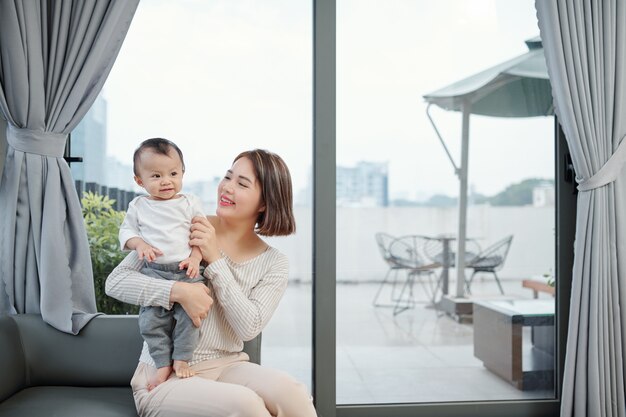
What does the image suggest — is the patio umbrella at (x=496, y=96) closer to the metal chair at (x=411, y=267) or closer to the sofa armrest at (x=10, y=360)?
the metal chair at (x=411, y=267)

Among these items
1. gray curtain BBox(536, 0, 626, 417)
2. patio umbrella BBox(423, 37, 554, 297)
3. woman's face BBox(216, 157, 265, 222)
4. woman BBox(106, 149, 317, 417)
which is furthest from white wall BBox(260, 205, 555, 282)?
woman's face BBox(216, 157, 265, 222)

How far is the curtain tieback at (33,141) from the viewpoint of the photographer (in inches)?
93.8

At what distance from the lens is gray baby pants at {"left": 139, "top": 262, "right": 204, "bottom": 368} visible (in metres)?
1.83

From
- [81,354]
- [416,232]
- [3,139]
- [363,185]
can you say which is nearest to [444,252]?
[416,232]

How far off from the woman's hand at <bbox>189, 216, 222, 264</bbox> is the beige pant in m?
0.36

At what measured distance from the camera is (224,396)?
68.2 inches

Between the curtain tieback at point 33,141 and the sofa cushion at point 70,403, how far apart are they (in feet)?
3.08

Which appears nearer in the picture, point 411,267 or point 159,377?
point 159,377

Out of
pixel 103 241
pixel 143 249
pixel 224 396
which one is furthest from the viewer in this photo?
pixel 103 241

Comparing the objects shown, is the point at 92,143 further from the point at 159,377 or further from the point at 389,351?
the point at 389,351

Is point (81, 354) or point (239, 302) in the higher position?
point (239, 302)

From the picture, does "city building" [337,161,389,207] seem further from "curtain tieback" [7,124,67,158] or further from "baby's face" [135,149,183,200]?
"curtain tieback" [7,124,67,158]

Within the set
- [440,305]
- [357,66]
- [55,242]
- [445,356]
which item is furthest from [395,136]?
[55,242]

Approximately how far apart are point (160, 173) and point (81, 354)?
33.4 inches
